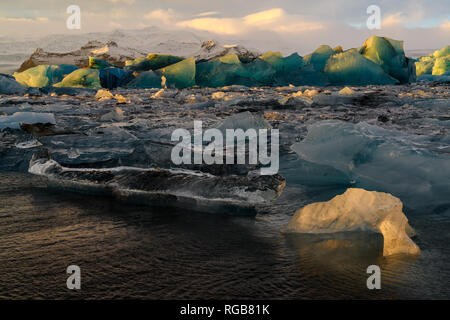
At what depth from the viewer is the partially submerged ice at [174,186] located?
230 centimetres

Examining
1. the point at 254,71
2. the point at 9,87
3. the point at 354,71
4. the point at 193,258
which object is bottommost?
the point at 193,258

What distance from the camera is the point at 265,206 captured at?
2.35 m

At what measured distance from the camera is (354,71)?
1797cm

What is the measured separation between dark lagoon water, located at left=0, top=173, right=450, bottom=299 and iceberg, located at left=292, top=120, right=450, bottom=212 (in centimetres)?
35

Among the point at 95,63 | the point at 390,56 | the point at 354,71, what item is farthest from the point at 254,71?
the point at 95,63

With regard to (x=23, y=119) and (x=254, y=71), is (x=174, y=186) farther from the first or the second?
(x=254, y=71)

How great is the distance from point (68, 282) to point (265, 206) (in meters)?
1.26

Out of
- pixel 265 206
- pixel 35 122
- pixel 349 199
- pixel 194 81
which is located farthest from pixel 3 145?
pixel 194 81

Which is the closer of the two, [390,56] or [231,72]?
[390,56]

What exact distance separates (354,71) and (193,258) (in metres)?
18.0

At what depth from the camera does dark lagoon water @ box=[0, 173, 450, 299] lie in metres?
1.32

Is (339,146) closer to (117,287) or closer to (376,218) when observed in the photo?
(376,218)

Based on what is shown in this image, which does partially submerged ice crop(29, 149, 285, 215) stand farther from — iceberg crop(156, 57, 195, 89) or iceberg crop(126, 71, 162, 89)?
iceberg crop(126, 71, 162, 89)

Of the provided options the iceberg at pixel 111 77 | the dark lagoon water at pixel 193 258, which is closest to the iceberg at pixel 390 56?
→ the iceberg at pixel 111 77
